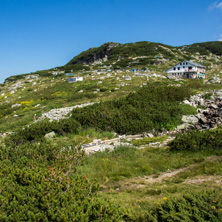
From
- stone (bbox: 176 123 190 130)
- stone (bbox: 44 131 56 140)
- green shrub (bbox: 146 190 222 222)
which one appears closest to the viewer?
green shrub (bbox: 146 190 222 222)

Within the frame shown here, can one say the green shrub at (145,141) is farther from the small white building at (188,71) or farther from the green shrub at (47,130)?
the small white building at (188,71)

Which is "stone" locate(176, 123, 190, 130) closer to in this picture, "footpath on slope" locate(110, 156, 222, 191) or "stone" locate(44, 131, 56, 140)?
"footpath on slope" locate(110, 156, 222, 191)

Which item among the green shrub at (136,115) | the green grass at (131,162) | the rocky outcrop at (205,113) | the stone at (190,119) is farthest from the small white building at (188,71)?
the green grass at (131,162)

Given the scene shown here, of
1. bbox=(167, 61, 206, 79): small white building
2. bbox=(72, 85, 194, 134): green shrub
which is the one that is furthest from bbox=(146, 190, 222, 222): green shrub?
bbox=(167, 61, 206, 79): small white building

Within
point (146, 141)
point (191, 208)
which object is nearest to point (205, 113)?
point (146, 141)

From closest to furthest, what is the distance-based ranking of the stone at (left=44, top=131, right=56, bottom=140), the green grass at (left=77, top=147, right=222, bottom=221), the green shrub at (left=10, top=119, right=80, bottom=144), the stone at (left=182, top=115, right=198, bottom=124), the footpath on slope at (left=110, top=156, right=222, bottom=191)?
the green grass at (left=77, top=147, right=222, bottom=221) < the footpath on slope at (left=110, top=156, right=222, bottom=191) < the stone at (left=44, top=131, right=56, bottom=140) < the green shrub at (left=10, top=119, right=80, bottom=144) < the stone at (left=182, top=115, right=198, bottom=124)

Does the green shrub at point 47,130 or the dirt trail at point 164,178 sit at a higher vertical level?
the green shrub at point 47,130

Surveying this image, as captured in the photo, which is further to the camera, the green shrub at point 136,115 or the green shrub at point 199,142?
the green shrub at point 136,115

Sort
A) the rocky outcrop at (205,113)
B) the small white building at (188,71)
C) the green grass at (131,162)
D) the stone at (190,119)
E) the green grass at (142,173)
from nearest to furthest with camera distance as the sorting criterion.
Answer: the green grass at (142,173), the green grass at (131,162), the rocky outcrop at (205,113), the stone at (190,119), the small white building at (188,71)

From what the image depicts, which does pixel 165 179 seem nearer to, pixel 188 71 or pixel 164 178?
pixel 164 178

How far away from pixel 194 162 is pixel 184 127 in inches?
282

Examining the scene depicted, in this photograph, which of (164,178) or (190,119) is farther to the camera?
(190,119)

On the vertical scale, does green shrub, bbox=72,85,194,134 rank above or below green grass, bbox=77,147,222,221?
above

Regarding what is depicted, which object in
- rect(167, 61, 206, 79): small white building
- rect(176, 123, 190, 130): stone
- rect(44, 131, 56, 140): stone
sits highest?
rect(167, 61, 206, 79): small white building
